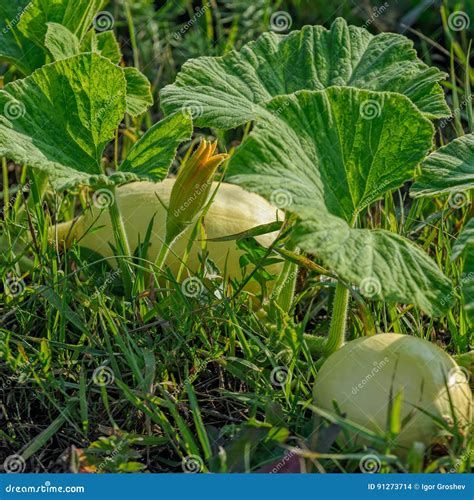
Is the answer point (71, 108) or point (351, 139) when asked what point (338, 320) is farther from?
point (71, 108)

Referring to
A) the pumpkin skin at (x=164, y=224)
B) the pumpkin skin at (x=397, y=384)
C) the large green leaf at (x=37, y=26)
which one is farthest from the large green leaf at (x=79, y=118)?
the pumpkin skin at (x=397, y=384)

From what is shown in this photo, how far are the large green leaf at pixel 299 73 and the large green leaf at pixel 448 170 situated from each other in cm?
10

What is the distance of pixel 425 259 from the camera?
6.32ft

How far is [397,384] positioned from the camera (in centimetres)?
197

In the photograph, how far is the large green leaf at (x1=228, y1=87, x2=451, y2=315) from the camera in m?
1.85

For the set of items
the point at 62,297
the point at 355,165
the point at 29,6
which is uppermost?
the point at 29,6

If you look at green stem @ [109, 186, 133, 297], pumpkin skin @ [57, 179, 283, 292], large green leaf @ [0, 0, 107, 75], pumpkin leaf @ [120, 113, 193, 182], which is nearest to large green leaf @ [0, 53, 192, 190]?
pumpkin leaf @ [120, 113, 193, 182]

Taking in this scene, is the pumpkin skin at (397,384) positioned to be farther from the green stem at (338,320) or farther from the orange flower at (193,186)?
the orange flower at (193,186)

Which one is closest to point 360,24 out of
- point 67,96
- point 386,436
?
point 67,96

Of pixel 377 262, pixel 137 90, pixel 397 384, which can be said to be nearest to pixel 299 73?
pixel 137 90

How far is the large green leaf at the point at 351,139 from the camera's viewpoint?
6.72 ft

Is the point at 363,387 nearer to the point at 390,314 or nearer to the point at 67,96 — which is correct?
the point at 390,314

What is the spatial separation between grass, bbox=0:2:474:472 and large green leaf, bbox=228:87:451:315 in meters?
0.27

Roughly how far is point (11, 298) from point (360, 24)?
207 centimetres
